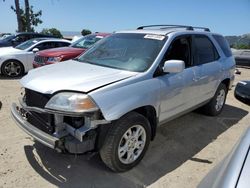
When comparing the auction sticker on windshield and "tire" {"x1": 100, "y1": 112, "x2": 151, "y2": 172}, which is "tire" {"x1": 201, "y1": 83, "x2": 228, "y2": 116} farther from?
"tire" {"x1": 100, "y1": 112, "x2": 151, "y2": 172}

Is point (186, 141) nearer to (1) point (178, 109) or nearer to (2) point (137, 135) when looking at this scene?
(1) point (178, 109)

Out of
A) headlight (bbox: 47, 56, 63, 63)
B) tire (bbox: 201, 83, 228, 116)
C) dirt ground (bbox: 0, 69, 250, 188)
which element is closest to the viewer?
dirt ground (bbox: 0, 69, 250, 188)

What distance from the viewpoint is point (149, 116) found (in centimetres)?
373

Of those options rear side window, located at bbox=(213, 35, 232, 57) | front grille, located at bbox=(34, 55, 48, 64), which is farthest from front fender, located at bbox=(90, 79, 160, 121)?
front grille, located at bbox=(34, 55, 48, 64)

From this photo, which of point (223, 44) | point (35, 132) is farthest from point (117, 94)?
point (223, 44)

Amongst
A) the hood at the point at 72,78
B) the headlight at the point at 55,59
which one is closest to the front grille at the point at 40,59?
the headlight at the point at 55,59

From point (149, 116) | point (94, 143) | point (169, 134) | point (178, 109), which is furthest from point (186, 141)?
point (94, 143)

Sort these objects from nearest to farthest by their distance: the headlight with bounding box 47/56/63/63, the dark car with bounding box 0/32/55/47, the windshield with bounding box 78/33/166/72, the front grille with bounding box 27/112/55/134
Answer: the front grille with bounding box 27/112/55/134 → the windshield with bounding box 78/33/166/72 → the headlight with bounding box 47/56/63/63 → the dark car with bounding box 0/32/55/47

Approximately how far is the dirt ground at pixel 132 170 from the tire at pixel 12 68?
170 inches

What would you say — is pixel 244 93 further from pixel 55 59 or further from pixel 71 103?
pixel 55 59

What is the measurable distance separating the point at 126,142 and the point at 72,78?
40.3 inches

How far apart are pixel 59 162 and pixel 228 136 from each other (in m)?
2.93

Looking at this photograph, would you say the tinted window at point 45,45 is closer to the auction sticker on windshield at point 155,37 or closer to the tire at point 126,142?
the auction sticker on windshield at point 155,37

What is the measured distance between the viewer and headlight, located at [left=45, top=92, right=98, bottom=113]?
9.61ft
